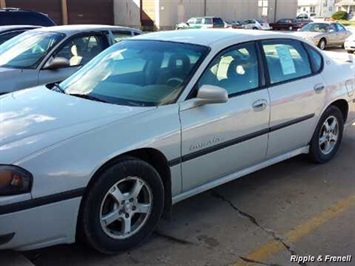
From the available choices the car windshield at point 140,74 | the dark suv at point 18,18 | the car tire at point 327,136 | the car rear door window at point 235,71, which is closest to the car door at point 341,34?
the dark suv at point 18,18

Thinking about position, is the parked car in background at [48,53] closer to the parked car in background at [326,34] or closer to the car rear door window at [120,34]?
the car rear door window at [120,34]

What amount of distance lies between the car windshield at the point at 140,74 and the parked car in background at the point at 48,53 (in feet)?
7.05

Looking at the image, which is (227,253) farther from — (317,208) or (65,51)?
(65,51)

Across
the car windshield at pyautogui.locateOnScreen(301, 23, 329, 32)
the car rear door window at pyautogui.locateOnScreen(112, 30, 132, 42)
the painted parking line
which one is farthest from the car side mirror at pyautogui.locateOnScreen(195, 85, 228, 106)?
the car windshield at pyautogui.locateOnScreen(301, 23, 329, 32)

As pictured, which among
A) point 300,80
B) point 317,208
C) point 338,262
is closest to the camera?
point 338,262

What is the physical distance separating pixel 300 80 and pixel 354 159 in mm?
1505

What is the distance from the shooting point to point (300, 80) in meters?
4.88

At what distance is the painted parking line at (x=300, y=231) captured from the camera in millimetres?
3498

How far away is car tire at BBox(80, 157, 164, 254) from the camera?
3186mm

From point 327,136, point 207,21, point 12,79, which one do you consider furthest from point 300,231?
point 207,21

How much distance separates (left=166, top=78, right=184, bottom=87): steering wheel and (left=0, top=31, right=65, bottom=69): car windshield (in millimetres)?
3215

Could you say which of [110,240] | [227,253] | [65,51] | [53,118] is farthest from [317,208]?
[65,51]

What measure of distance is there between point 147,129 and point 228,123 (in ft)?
2.79

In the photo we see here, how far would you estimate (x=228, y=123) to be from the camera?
4012 mm
